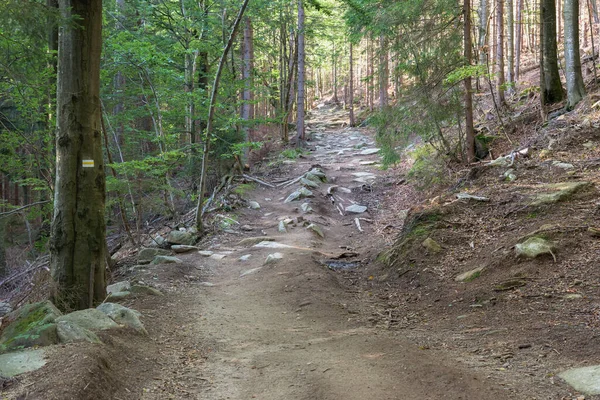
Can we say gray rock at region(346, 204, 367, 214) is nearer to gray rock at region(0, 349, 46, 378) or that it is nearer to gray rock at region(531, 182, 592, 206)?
gray rock at region(531, 182, 592, 206)

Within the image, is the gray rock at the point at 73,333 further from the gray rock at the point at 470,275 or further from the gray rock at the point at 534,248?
the gray rock at the point at 534,248

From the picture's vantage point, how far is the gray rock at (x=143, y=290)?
687cm

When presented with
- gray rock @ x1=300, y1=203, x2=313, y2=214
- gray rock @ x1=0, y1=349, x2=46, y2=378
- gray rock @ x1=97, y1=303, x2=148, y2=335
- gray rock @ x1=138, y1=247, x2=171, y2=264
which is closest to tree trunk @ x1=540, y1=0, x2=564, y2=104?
gray rock @ x1=300, y1=203, x2=313, y2=214

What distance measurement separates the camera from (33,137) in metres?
8.81

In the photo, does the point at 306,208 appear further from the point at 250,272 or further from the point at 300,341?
the point at 300,341

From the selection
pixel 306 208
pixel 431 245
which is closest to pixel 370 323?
pixel 431 245

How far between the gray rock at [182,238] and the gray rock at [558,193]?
7683 millimetres

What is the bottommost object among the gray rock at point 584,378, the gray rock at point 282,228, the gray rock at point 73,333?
the gray rock at point 584,378

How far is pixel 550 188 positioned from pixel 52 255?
7.39 metres

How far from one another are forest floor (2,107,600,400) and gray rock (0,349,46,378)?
0.11m

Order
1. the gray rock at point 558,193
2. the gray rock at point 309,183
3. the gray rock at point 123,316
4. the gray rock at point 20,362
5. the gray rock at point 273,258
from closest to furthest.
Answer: the gray rock at point 20,362 → the gray rock at point 123,316 → the gray rock at point 558,193 → the gray rock at point 273,258 → the gray rock at point 309,183

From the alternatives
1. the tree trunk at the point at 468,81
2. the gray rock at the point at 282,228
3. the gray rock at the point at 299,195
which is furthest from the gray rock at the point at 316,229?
the tree trunk at the point at 468,81

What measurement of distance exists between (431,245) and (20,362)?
19.0ft

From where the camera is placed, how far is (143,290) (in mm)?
6930
